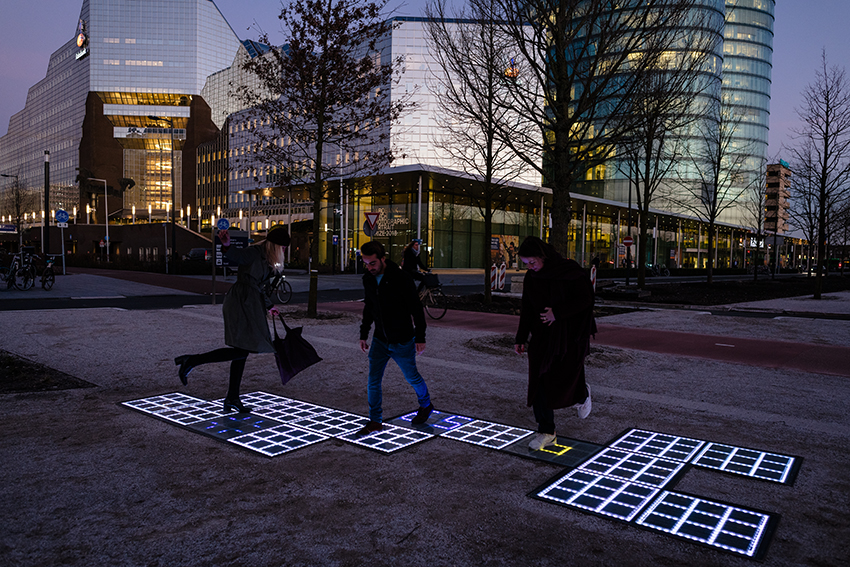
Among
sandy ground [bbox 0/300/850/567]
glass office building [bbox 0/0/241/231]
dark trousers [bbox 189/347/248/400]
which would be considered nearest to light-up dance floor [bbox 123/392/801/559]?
sandy ground [bbox 0/300/850/567]

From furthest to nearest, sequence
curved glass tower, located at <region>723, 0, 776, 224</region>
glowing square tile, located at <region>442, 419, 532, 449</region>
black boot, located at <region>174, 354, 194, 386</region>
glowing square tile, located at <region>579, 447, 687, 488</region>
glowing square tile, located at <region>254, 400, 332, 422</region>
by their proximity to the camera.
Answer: curved glass tower, located at <region>723, 0, 776, 224</region>, black boot, located at <region>174, 354, 194, 386</region>, glowing square tile, located at <region>254, 400, 332, 422</region>, glowing square tile, located at <region>442, 419, 532, 449</region>, glowing square tile, located at <region>579, 447, 687, 488</region>

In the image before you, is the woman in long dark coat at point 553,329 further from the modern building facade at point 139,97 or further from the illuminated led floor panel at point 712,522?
the modern building facade at point 139,97

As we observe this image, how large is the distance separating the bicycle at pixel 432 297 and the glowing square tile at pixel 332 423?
23.8 feet

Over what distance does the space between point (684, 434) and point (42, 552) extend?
4826mm

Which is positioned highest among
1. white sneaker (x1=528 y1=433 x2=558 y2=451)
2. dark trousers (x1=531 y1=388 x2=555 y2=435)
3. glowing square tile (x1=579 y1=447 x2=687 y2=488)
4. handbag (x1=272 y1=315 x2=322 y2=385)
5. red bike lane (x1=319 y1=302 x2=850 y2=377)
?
handbag (x1=272 y1=315 x2=322 y2=385)

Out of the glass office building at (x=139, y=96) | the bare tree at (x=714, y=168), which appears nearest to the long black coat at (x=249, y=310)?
the bare tree at (x=714, y=168)

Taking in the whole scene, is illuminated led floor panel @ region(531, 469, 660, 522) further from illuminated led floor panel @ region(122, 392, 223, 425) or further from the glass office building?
the glass office building

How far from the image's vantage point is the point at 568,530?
10.3 feet

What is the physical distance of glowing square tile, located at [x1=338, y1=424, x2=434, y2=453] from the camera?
178 inches

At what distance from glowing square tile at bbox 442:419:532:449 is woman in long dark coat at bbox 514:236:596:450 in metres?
0.29

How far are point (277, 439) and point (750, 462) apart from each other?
3.75 meters

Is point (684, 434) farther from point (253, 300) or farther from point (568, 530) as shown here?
point (253, 300)

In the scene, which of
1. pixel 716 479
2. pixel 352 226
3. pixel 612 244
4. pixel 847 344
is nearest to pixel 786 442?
pixel 716 479

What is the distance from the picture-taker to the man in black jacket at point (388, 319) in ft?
15.9
